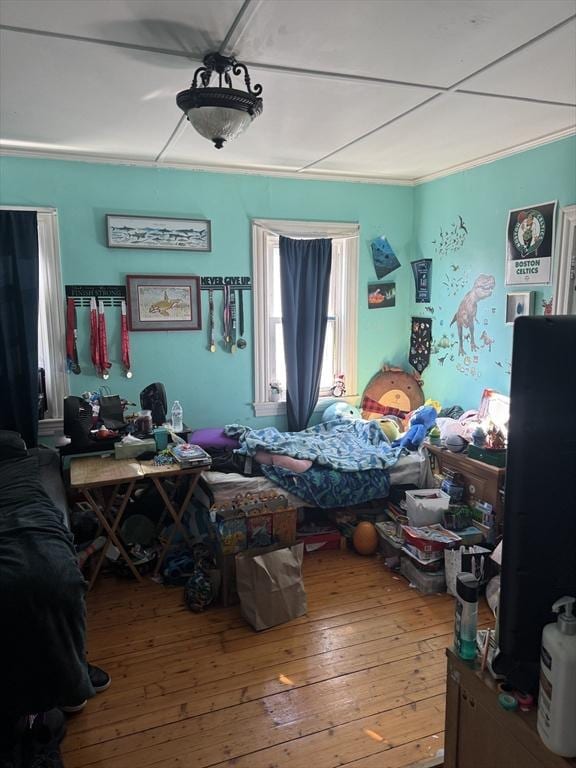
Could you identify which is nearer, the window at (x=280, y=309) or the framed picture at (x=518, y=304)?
the framed picture at (x=518, y=304)

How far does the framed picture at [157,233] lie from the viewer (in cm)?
369

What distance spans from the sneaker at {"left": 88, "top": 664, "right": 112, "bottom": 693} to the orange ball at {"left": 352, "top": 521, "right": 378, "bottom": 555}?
66.3 inches

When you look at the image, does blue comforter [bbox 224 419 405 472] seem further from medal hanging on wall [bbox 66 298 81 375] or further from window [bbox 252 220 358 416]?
medal hanging on wall [bbox 66 298 81 375]

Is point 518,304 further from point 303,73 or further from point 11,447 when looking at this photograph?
point 11,447

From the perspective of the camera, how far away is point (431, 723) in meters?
2.11

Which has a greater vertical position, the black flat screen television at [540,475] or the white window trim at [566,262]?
the white window trim at [566,262]

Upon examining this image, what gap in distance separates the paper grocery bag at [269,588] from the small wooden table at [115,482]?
1.91ft

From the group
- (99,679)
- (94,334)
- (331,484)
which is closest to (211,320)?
(94,334)

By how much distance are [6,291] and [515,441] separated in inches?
130

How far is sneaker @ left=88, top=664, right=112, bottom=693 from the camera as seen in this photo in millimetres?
2293

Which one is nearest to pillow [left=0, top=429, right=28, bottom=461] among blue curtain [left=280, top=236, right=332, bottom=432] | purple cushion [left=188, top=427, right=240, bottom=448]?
purple cushion [left=188, top=427, right=240, bottom=448]

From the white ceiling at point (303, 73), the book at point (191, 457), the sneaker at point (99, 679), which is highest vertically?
the white ceiling at point (303, 73)

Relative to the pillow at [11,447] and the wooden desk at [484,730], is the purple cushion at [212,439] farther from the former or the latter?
the wooden desk at [484,730]

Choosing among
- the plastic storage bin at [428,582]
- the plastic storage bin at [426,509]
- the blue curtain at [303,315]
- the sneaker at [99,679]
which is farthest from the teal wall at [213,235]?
the sneaker at [99,679]
